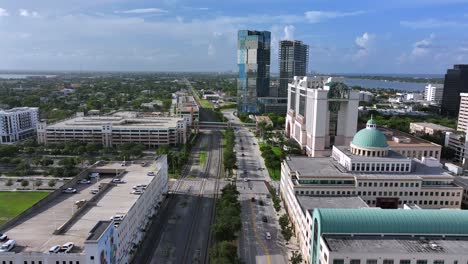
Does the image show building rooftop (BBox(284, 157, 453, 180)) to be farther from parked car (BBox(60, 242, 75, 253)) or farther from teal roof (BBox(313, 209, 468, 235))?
parked car (BBox(60, 242, 75, 253))

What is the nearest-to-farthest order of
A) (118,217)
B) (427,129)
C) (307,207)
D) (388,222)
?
(388,222) < (118,217) < (307,207) < (427,129)

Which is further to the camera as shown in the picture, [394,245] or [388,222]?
[388,222]

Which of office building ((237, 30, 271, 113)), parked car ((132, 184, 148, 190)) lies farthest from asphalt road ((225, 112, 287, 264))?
office building ((237, 30, 271, 113))

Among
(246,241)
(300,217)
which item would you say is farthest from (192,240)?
(300,217)

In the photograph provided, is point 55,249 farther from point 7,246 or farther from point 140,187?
point 140,187

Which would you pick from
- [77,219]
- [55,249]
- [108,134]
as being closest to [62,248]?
[55,249]

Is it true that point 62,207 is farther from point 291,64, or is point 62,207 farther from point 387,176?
point 291,64

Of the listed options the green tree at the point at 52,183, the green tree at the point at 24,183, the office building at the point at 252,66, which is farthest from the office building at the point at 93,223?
the office building at the point at 252,66

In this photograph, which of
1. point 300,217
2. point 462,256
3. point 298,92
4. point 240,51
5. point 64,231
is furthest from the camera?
point 240,51
